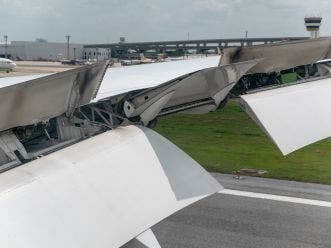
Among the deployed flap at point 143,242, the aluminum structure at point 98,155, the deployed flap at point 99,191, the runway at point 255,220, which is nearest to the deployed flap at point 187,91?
the aluminum structure at point 98,155

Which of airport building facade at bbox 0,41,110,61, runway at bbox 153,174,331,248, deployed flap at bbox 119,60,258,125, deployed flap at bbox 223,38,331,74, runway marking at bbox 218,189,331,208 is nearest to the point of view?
deployed flap at bbox 119,60,258,125

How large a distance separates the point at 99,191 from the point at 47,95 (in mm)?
719

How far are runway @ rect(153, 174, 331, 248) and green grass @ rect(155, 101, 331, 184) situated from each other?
1.38 metres

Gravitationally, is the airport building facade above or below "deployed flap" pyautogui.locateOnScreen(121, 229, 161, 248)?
above

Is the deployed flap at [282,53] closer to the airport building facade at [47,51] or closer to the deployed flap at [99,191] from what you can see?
the deployed flap at [99,191]

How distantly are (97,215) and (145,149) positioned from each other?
2.66 feet

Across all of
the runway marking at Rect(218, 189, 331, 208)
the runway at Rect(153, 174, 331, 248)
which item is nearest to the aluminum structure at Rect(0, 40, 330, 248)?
the runway at Rect(153, 174, 331, 248)

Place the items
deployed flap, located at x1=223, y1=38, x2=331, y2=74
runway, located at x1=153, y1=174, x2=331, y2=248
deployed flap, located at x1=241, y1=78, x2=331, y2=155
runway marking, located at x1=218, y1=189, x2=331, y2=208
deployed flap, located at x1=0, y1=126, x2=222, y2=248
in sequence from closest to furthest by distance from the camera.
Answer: deployed flap, located at x1=0, y1=126, x2=222, y2=248, deployed flap, located at x1=241, y1=78, x2=331, y2=155, deployed flap, located at x1=223, y1=38, x2=331, y2=74, runway, located at x1=153, y1=174, x2=331, y2=248, runway marking, located at x1=218, y1=189, x2=331, y2=208

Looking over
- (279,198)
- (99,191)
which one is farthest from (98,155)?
(279,198)

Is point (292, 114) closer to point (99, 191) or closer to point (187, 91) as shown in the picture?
point (187, 91)

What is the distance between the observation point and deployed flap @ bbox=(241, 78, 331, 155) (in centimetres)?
414

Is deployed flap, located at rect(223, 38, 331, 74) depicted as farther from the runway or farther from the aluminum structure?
the runway

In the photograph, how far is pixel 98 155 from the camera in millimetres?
3377

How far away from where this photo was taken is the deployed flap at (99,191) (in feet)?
8.92
